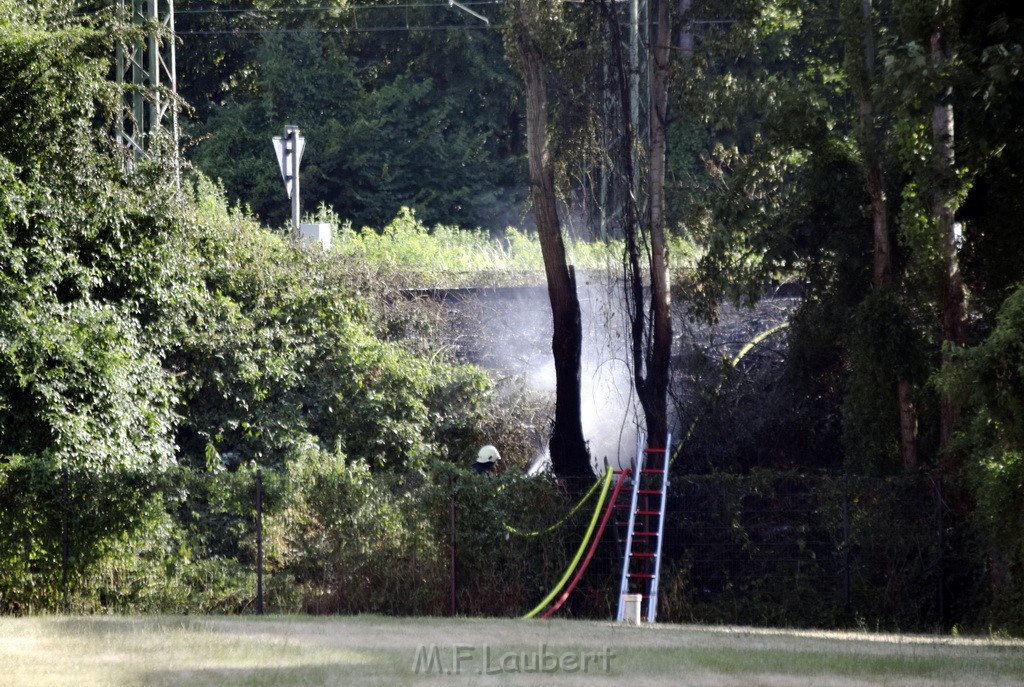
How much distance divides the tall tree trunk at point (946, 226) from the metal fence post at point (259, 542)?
9192mm

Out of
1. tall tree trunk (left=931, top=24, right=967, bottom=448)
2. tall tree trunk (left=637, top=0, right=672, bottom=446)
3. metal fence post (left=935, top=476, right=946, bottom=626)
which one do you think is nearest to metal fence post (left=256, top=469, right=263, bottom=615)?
tall tree trunk (left=637, top=0, right=672, bottom=446)

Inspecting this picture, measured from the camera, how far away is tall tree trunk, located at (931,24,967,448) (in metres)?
18.1

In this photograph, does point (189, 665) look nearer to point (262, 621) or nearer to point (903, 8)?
point (262, 621)

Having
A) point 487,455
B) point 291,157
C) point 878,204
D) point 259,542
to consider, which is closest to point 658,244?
point 878,204

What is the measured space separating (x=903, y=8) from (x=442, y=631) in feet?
36.1

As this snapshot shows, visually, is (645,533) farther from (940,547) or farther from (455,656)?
(455,656)

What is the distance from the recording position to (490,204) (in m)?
45.2

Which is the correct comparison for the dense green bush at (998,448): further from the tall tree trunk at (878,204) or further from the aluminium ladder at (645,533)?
the aluminium ladder at (645,533)

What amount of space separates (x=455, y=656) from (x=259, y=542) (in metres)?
6.65

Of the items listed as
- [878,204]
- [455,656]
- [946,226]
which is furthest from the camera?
[878,204]

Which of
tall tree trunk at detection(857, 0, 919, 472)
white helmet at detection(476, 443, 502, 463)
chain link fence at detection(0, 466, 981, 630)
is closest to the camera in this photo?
chain link fence at detection(0, 466, 981, 630)

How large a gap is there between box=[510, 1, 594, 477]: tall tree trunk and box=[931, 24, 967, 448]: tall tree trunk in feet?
19.7

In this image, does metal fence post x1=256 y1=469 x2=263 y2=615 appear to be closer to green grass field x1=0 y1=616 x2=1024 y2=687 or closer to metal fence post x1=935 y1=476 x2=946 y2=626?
green grass field x1=0 y1=616 x2=1024 y2=687

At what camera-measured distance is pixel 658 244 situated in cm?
2312
